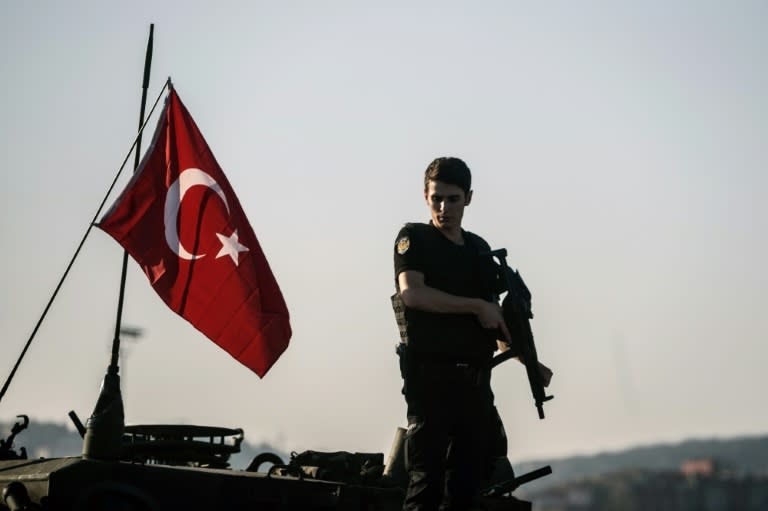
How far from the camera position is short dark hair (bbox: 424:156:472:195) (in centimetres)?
809

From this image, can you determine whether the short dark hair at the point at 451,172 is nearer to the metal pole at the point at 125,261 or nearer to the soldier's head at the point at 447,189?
the soldier's head at the point at 447,189

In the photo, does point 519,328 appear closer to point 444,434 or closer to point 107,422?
point 444,434

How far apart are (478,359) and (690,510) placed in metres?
199

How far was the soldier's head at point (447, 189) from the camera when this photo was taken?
809 centimetres

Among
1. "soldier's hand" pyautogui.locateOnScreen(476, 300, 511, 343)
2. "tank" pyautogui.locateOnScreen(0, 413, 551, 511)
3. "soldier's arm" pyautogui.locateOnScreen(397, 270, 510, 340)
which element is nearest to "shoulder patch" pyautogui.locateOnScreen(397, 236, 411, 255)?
"soldier's arm" pyautogui.locateOnScreen(397, 270, 510, 340)

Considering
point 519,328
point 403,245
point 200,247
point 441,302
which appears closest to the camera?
point 441,302

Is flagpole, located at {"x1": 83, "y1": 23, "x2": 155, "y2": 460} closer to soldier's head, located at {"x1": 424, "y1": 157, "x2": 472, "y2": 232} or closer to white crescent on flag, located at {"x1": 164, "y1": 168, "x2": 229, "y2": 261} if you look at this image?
soldier's head, located at {"x1": 424, "y1": 157, "x2": 472, "y2": 232}

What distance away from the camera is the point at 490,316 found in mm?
7945

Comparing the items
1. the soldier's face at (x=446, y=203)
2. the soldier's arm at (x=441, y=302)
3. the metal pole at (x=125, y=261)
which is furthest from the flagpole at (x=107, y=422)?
the soldier's face at (x=446, y=203)

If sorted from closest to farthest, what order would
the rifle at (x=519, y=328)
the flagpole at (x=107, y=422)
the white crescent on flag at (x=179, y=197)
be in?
1. the rifle at (x=519, y=328)
2. the flagpole at (x=107, y=422)
3. the white crescent on flag at (x=179, y=197)

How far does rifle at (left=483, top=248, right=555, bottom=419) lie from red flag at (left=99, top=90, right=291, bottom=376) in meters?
4.35

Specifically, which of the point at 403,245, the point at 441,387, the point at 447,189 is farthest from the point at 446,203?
the point at 441,387

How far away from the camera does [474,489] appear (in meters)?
8.04

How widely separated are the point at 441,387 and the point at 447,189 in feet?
3.56
